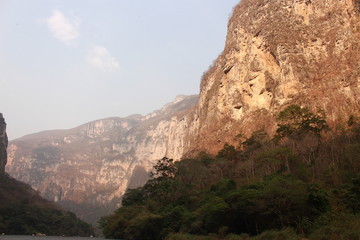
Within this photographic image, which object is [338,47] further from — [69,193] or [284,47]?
[69,193]

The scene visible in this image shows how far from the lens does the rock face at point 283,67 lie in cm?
5544

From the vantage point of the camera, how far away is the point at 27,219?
243 ft

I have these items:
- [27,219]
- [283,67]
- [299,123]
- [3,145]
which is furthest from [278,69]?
[3,145]

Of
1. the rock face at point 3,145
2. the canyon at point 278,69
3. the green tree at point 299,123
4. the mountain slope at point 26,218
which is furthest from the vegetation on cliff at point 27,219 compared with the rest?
the green tree at point 299,123

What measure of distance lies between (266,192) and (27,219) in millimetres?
62395

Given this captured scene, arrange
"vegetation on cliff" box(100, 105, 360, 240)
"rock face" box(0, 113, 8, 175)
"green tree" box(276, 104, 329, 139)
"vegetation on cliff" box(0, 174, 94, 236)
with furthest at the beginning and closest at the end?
"rock face" box(0, 113, 8, 175), "vegetation on cliff" box(0, 174, 94, 236), "green tree" box(276, 104, 329, 139), "vegetation on cliff" box(100, 105, 360, 240)

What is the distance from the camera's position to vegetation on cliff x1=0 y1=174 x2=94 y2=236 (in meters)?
70.9

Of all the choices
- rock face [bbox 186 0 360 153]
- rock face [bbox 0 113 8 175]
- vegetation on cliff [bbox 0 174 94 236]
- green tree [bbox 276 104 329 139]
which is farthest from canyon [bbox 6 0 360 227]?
rock face [bbox 0 113 8 175]

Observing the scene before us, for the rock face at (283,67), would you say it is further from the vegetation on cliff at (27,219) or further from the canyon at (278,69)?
the vegetation on cliff at (27,219)

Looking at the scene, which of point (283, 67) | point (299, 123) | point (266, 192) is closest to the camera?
point (266, 192)

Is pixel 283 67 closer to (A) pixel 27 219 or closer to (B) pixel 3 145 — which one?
(A) pixel 27 219

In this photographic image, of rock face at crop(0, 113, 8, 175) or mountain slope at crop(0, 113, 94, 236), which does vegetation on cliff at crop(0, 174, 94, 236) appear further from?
rock face at crop(0, 113, 8, 175)

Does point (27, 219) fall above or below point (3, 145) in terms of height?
below

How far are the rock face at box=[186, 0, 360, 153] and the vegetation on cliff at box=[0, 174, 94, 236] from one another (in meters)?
35.9
